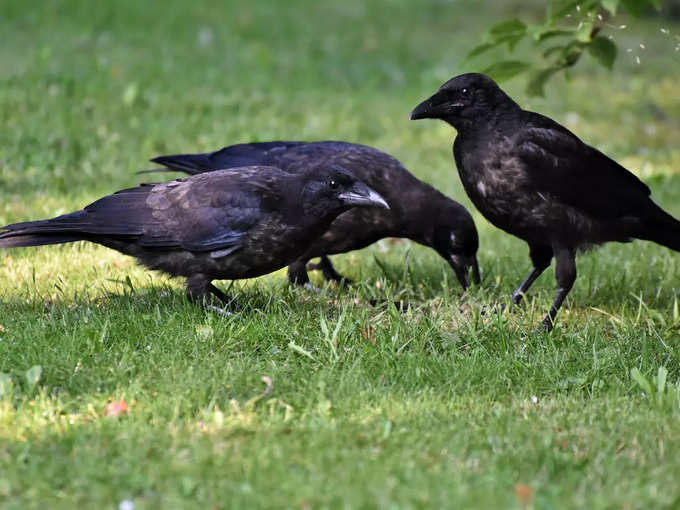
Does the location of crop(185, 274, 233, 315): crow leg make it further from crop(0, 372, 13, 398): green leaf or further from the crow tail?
the crow tail

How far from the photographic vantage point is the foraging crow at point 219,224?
534cm

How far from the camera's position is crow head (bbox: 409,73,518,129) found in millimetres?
5793

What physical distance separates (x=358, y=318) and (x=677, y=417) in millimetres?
1717

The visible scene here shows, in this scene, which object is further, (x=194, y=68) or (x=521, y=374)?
(x=194, y=68)

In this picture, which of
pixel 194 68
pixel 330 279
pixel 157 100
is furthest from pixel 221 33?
pixel 330 279

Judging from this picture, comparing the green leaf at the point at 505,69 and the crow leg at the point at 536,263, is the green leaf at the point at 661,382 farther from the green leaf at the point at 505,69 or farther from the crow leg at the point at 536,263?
the green leaf at the point at 505,69

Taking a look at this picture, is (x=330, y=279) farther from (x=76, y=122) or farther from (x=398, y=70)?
(x=398, y=70)

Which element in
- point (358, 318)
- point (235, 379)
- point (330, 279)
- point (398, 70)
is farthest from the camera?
point (398, 70)

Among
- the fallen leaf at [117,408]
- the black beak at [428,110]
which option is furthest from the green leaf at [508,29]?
the fallen leaf at [117,408]

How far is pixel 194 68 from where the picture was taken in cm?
1197

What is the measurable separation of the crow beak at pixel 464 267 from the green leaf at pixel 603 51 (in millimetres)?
1506

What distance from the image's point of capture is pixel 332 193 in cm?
540

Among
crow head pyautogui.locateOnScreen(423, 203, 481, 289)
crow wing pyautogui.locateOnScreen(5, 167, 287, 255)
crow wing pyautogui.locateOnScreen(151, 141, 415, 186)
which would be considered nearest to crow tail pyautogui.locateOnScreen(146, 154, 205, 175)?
crow wing pyautogui.locateOnScreen(151, 141, 415, 186)

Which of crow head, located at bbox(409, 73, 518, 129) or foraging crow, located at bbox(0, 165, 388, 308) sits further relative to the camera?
crow head, located at bbox(409, 73, 518, 129)
